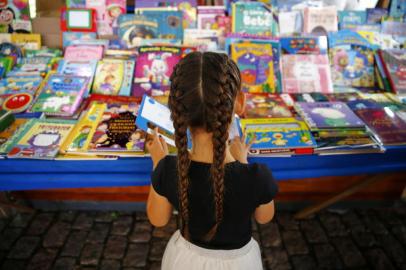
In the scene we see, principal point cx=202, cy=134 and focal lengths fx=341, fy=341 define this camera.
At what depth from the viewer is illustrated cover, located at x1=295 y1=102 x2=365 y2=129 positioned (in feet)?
5.73

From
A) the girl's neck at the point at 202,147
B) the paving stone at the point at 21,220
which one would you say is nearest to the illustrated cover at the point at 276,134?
the girl's neck at the point at 202,147

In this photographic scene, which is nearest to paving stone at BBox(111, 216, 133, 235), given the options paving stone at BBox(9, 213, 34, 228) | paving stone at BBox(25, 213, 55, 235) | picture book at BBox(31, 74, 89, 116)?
paving stone at BBox(25, 213, 55, 235)

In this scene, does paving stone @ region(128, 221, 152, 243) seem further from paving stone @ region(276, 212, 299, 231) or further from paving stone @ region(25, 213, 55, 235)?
paving stone @ region(276, 212, 299, 231)

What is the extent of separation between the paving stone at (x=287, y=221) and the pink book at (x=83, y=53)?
163 cm

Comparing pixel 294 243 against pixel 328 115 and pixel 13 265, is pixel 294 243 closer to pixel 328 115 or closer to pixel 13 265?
pixel 328 115

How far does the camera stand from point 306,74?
2.21 m

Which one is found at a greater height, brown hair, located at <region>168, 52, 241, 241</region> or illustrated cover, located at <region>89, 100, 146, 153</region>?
brown hair, located at <region>168, 52, 241, 241</region>

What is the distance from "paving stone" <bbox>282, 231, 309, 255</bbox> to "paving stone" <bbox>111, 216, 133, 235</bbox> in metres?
1.03

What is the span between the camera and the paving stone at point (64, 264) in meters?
1.99

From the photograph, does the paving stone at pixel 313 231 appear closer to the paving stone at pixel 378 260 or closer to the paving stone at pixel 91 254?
the paving stone at pixel 378 260

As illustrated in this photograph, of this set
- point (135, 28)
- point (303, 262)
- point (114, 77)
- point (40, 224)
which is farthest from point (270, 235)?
point (135, 28)

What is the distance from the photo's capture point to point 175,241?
1.32 m

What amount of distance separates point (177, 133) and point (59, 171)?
2.78 ft

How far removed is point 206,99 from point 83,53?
5.28 ft
